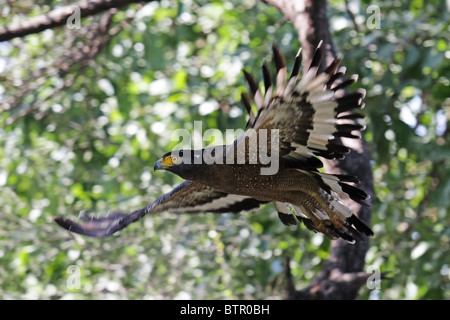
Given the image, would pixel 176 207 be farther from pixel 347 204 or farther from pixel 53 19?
pixel 53 19

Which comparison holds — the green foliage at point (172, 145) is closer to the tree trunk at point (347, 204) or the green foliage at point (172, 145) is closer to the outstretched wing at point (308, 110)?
the tree trunk at point (347, 204)

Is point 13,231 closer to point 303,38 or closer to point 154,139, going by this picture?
point 154,139

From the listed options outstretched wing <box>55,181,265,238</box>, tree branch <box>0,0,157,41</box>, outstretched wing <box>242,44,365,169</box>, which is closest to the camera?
outstretched wing <box>242,44,365,169</box>

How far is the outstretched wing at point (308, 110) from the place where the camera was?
265cm

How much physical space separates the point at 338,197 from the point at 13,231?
116 inches

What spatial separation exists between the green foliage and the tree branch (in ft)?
4.04

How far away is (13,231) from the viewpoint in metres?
5.18

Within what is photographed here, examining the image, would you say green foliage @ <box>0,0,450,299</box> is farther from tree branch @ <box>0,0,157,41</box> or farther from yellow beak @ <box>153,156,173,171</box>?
yellow beak @ <box>153,156,173,171</box>

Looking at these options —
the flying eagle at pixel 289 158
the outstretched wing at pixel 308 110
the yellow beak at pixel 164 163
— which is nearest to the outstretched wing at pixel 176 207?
the flying eagle at pixel 289 158

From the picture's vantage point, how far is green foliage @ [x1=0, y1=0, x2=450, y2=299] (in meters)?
4.60

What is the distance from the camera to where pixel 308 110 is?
2.76m

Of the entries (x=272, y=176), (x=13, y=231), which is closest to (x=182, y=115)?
(x=13, y=231)

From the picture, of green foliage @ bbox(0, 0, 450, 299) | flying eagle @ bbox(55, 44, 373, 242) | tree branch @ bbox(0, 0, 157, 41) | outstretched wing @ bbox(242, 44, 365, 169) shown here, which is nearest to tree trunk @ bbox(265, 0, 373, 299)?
flying eagle @ bbox(55, 44, 373, 242)

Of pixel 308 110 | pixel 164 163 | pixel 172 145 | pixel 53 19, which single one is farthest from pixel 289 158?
pixel 172 145
